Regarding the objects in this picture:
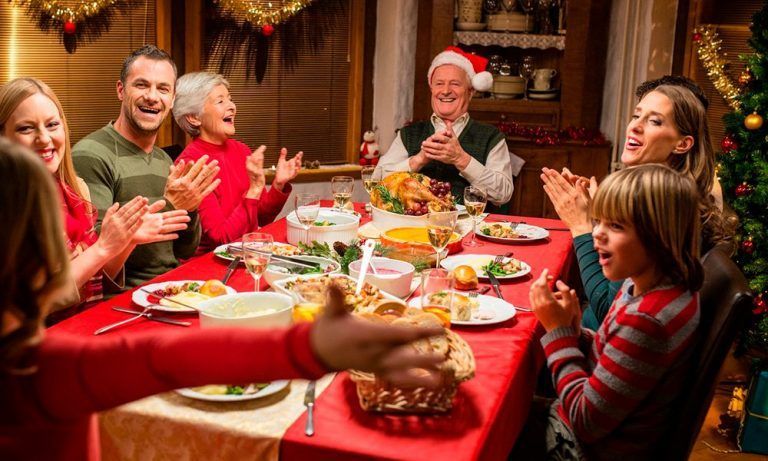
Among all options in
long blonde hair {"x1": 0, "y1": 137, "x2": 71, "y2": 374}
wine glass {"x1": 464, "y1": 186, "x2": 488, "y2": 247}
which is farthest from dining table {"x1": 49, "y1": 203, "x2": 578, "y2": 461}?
wine glass {"x1": 464, "y1": 186, "x2": 488, "y2": 247}

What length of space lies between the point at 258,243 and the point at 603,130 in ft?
11.7

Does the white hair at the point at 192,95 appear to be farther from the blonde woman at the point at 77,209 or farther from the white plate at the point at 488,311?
the white plate at the point at 488,311

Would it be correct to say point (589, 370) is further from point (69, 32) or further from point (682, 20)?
point (682, 20)

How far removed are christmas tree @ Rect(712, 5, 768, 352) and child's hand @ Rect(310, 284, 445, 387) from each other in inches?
118

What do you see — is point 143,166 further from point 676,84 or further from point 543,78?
point 543,78

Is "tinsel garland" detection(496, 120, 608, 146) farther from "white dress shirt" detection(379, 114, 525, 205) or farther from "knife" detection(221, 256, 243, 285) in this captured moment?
"knife" detection(221, 256, 243, 285)

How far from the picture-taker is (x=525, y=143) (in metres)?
4.88

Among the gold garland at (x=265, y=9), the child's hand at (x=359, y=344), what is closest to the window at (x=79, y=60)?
the gold garland at (x=265, y=9)

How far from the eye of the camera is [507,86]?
202 inches

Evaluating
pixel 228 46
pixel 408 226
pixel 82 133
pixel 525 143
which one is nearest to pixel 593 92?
pixel 525 143

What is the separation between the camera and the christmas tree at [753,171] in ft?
11.3

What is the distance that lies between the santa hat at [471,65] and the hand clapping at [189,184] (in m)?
1.95

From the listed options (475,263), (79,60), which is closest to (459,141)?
(475,263)

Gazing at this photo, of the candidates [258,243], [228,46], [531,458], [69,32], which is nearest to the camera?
[531,458]
